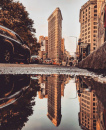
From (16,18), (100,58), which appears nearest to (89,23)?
(16,18)

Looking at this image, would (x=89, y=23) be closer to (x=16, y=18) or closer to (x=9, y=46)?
(x=16, y=18)

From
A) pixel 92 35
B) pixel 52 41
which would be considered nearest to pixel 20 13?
pixel 92 35

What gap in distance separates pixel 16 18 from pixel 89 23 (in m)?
89.4

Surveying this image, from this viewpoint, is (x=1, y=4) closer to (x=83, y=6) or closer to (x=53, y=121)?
(x=53, y=121)

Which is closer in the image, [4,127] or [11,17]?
[4,127]

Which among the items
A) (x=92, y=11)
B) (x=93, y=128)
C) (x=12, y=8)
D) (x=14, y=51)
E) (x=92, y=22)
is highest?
(x=92, y=11)

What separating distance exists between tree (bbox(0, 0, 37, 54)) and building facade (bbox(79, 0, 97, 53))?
78.0 m

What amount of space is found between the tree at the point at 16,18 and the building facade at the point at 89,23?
78.0 meters

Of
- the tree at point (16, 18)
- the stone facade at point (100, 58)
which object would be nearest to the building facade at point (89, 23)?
the tree at point (16, 18)

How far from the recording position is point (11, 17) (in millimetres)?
18703

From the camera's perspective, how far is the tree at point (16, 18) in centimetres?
1800

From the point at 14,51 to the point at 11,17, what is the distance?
34.6 feet

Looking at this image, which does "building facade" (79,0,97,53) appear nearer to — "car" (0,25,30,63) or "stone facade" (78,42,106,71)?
"car" (0,25,30,63)

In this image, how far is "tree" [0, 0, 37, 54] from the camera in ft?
59.1
